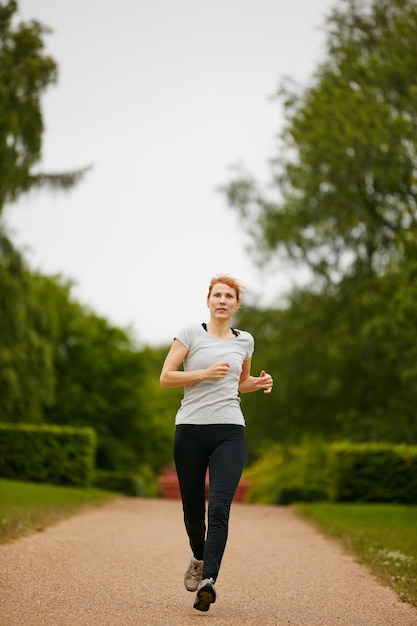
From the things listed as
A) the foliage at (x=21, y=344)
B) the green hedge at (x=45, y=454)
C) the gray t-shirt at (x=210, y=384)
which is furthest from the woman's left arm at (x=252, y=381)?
the foliage at (x=21, y=344)

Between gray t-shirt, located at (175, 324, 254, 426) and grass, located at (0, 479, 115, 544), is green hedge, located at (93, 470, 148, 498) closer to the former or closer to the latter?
grass, located at (0, 479, 115, 544)

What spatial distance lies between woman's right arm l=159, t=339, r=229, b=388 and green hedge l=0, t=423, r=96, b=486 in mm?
16940

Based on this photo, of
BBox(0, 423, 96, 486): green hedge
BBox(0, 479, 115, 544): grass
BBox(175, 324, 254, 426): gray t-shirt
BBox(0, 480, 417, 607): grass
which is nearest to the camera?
BBox(175, 324, 254, 426): gray t-shirt

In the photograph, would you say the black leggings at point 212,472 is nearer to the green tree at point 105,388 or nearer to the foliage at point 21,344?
the foliage at point 21,344

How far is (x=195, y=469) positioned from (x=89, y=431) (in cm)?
1730

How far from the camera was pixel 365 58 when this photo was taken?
902 inches

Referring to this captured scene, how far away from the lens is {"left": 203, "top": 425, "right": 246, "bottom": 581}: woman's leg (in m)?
5.48

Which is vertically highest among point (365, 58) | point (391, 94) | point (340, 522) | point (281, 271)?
point (365, 58)

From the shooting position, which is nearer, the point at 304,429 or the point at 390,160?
the point at 390,160

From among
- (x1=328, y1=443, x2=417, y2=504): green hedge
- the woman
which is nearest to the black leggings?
the woman

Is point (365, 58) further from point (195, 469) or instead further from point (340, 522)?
point (195, 469)

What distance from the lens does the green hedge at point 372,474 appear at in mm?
20250

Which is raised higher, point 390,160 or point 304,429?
point 390,160

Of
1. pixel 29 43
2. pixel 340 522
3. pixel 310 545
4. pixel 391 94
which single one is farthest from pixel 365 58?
pixel 310 545
